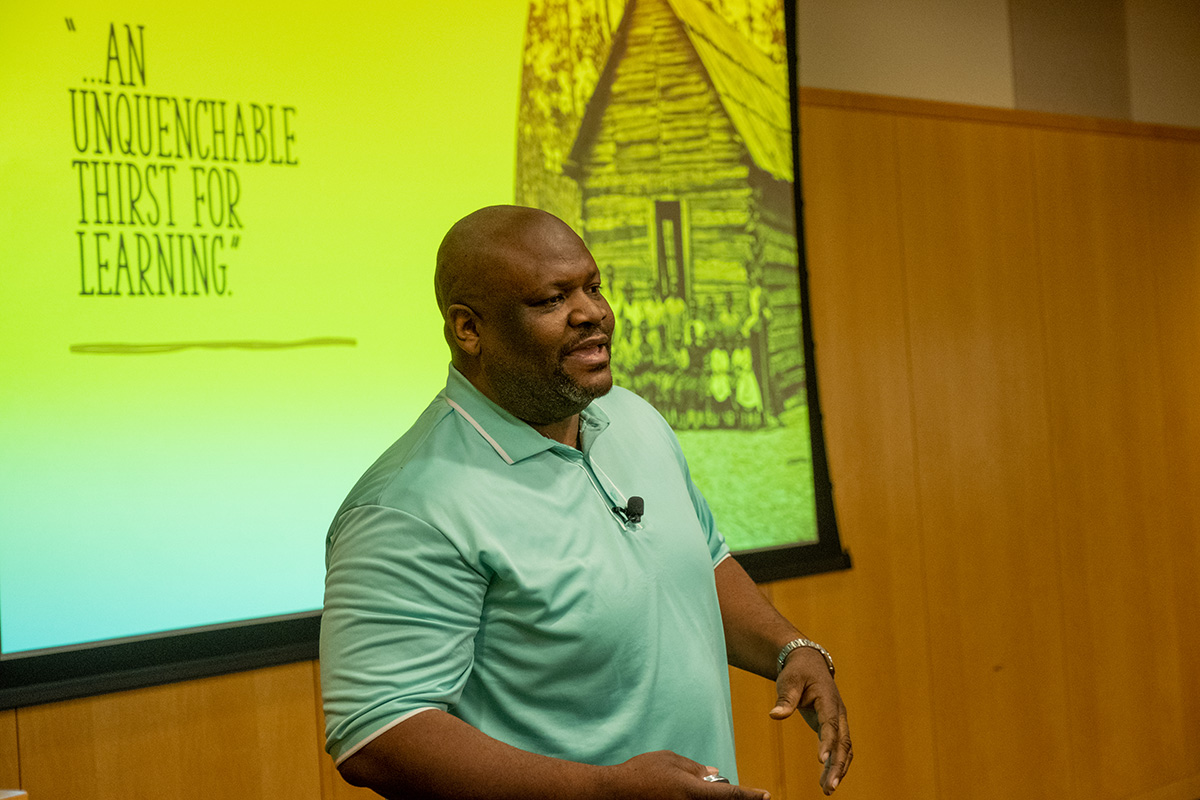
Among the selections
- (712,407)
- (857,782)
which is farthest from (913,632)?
(712,407)

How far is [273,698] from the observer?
2.07 meters

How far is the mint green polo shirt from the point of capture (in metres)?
1.10

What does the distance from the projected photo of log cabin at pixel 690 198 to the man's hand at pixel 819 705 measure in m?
1.29

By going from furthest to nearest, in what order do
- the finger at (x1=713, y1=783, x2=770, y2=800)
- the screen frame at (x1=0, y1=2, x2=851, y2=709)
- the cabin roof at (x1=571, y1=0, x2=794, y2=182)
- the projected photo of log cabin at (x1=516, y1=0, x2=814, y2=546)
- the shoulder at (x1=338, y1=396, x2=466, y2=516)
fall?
the cabin roof at (x1=571, y1=0, x2=794, y2=182)
the projected photo of log cabin at (x1=516, y1=0, x2=814, y2=546)
the screen frame at (x1=0, y1=2, x2=851, y2=709)
the shoulder at (x1=338, y1=396, x2=466, y2=516)
the finger at (x1=713, y1=783, x2=770, y2=800)

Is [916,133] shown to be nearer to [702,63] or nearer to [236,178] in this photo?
[702,63]

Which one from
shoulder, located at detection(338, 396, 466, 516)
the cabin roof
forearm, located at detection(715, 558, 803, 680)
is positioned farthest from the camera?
the cabin roof

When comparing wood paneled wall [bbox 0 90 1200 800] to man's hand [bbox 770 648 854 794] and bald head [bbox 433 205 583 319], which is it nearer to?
man's hand [bbox 770 648 854 794]

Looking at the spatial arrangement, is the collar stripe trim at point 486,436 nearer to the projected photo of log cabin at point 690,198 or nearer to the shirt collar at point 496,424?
the shirt collar at point 496,424

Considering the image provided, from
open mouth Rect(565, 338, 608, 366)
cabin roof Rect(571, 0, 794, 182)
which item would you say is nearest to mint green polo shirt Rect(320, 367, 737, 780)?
open mouth Rect(565, 338, 608, 366)

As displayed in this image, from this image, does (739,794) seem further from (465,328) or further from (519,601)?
(465,328)

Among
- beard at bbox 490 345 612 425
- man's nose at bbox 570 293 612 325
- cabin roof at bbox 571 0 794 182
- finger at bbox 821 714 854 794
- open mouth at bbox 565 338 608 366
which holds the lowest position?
finger at bbox 821 714 854 794

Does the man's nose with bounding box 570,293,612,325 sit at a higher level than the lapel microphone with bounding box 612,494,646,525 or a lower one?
higher

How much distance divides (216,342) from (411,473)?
100 centimetres

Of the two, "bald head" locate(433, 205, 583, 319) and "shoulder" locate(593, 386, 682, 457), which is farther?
"shoulder" locate(593, 386, 682, 457)
